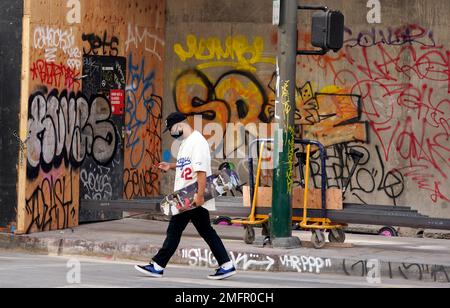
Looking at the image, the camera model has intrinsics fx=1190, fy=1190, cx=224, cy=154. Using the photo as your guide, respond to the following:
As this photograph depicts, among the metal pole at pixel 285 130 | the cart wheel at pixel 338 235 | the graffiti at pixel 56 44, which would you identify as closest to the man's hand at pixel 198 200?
the metal pole at pixel 285 130

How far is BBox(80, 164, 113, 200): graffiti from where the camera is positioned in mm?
17141

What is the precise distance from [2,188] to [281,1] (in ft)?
14.7

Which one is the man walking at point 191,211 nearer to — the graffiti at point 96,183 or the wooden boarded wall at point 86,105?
the wooden boarded wall at point 86,105

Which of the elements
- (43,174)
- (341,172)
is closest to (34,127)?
(43,174)

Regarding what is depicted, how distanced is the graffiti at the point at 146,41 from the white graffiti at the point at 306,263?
5423 millimetres

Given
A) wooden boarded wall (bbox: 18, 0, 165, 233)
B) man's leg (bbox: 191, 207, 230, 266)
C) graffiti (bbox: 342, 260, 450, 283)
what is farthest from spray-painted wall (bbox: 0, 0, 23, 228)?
graffiti (bbox: 342, 260, 450, 283)

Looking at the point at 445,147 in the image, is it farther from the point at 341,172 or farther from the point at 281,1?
the point at 281,1

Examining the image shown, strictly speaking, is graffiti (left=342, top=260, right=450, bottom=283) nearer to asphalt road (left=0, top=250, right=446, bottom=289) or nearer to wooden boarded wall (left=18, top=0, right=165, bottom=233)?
asphalt road (left=0, top=250, right=446, bottom=289)

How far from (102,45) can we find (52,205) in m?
2.59

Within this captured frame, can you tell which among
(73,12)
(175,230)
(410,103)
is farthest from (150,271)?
(410,103)

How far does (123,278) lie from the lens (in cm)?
1252

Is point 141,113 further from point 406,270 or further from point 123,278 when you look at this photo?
point 406,270

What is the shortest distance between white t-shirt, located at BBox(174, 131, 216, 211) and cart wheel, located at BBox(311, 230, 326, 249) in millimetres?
2695

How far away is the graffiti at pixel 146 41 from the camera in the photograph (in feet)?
59.2
